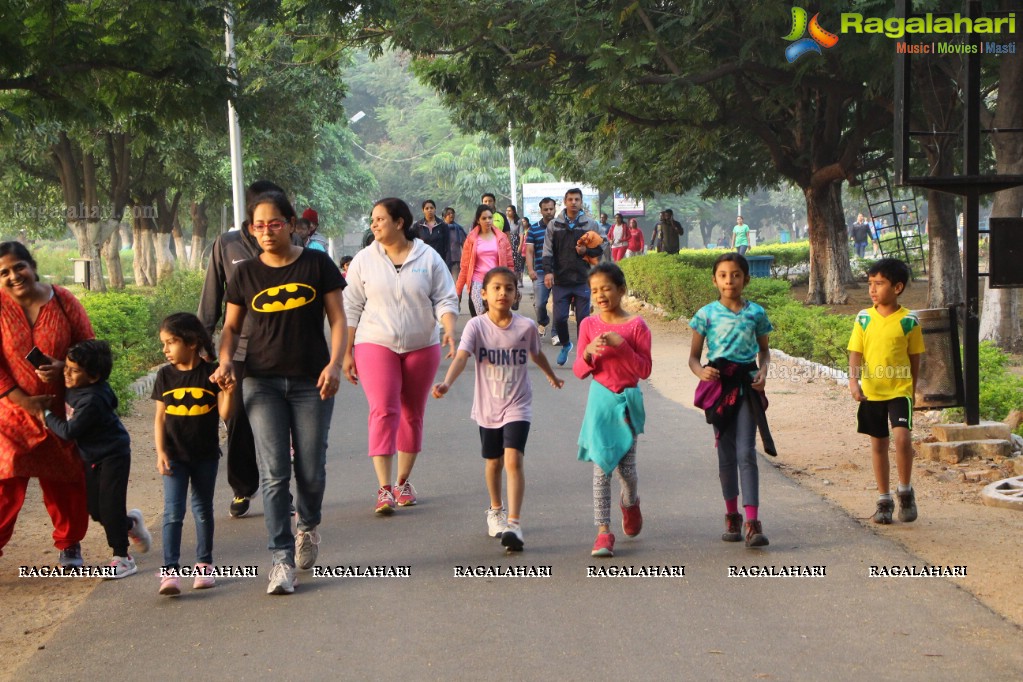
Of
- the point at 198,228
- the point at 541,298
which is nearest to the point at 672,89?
the point at 541,298

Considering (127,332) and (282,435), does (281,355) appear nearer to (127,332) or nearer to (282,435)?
(282,435)

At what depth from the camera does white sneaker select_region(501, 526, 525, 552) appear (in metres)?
6.39

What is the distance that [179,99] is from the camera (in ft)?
44.9

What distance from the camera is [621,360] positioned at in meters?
6.46

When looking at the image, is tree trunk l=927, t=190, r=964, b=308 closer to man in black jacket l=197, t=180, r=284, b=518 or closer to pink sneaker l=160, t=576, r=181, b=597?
man in black jacket l=197, t=180, r=284, b=518

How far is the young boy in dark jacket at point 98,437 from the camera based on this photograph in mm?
6211

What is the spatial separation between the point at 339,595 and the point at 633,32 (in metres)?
13.2

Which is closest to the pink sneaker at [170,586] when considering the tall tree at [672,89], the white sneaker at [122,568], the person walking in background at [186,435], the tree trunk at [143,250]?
the person walking in background at [186,435]

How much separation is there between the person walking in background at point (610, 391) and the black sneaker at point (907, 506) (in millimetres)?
1624

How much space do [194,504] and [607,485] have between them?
2.01 metres

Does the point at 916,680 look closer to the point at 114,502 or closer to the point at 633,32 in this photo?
the point at 114,502

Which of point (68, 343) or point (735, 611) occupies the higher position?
point (68, 343)

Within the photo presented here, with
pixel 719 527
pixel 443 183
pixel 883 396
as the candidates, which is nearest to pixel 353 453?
pixel 719 527

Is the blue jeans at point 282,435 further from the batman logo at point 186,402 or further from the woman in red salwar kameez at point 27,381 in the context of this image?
the woman in red salwar kameez at point 27,381
